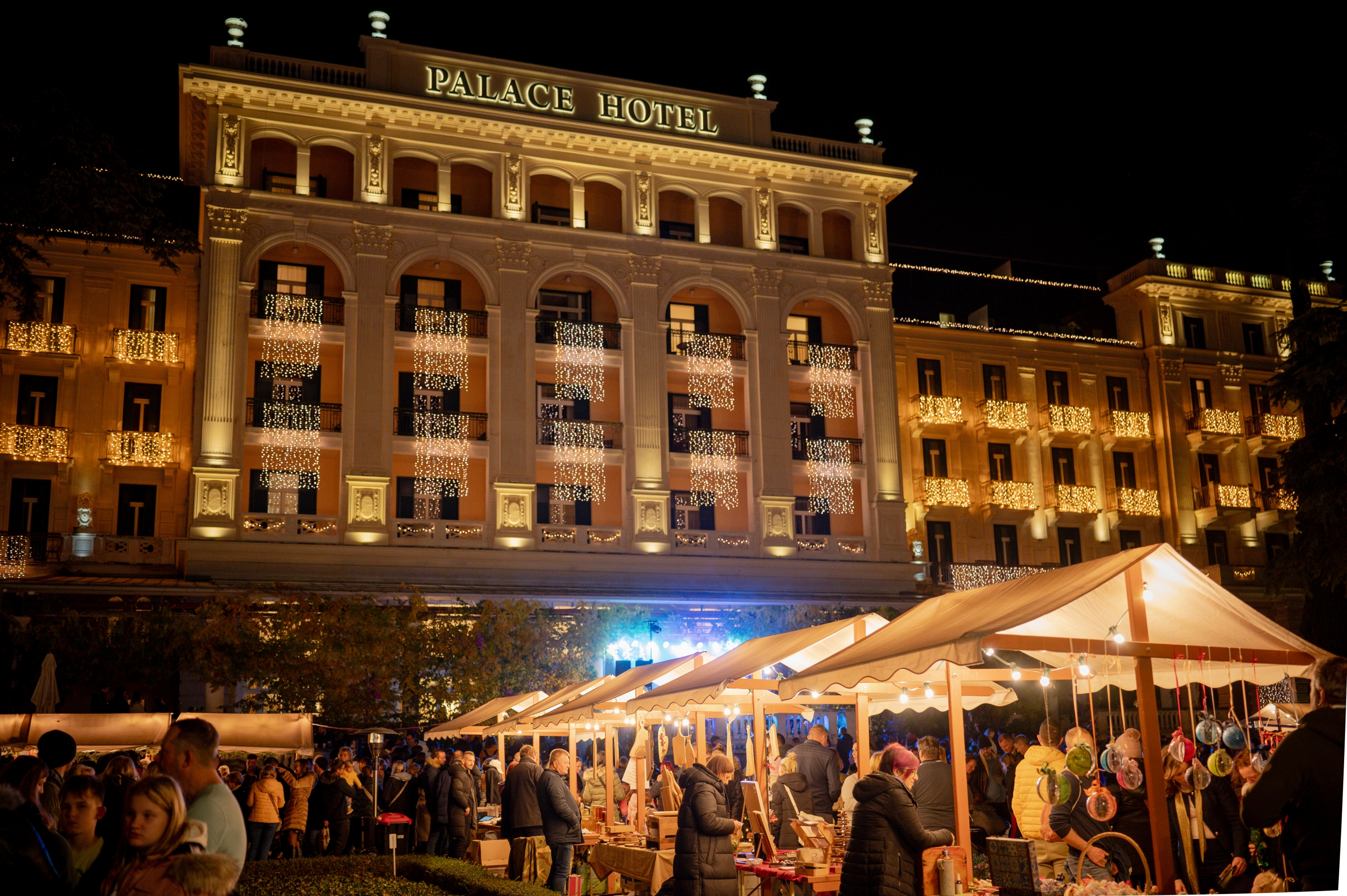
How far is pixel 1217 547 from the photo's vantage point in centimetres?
3622

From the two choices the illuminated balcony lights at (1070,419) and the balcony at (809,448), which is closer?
the balcony at (809,448)

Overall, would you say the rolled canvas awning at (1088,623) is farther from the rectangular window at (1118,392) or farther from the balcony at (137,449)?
the rectangular window at (1118,392)

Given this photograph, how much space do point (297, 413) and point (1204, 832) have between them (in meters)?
22.2

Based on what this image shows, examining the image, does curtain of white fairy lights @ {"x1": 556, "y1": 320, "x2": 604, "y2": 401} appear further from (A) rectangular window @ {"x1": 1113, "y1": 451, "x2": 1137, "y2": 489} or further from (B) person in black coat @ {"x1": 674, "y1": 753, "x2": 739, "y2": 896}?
(B) person in black coat @ {"x1": 674, "y1": 753, "x2": 739, "y2": 896}

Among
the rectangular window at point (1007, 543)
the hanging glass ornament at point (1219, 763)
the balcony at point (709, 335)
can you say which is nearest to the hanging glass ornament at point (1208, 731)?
the hanging glass ornament at point (1219, 763)

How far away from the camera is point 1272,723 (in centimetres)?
1306

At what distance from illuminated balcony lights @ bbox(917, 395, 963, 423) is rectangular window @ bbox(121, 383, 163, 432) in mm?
Answer: 19466

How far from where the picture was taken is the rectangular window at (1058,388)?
120 ft

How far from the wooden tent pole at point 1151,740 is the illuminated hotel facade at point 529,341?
20374mm

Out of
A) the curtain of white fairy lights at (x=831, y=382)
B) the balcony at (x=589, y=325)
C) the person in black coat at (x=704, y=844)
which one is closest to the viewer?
the person in black coat at (x=704, y=844)

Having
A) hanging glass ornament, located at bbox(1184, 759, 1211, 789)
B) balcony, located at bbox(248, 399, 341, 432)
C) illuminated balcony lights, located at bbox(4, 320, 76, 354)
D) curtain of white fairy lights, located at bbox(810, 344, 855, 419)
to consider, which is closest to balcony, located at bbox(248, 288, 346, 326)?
balcony, located at bbox(248, 399, 341, 432)

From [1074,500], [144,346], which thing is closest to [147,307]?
[144,346]

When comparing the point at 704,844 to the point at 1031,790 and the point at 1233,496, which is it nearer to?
the point at 1031,790

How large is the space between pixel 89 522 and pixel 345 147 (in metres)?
10.2
